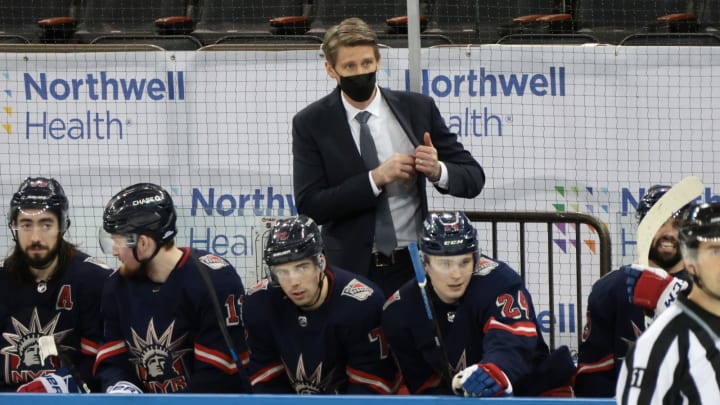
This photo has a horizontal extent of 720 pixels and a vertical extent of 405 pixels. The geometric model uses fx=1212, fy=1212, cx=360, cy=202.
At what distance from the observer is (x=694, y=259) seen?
295 centimetres

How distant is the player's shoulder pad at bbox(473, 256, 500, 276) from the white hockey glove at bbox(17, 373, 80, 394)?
1551 millimetres

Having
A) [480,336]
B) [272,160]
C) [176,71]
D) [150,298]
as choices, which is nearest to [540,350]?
[480,336]

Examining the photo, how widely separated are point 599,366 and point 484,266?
1.80 ft

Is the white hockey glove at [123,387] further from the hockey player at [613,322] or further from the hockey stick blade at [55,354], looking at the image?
the hockey player at [613,322]

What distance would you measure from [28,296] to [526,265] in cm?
269

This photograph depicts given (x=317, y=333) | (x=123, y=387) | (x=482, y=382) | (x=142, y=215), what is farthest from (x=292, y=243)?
(x=482, y=382)

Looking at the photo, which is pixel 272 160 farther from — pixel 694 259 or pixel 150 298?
pixel 694 259

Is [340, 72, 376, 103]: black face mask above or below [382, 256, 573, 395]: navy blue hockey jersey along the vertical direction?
above

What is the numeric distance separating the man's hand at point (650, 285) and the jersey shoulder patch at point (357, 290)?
42.2 inches

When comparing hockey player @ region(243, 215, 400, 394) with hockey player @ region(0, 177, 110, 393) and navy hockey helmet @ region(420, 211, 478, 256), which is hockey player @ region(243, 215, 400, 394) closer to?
navy hockey helmet @ region(420, 211, 478, 256)

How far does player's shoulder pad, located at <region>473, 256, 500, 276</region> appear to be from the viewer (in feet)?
14.5

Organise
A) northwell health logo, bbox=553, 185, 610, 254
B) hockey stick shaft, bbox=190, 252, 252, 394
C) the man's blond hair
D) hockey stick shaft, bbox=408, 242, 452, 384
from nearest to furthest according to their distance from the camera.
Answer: hockey stick shaft, bbox=408, 242, 452, 384 < hockey stick shaft, bbox=190, 252, 252, 394 < the man's blond hair < northwell health logo, bbox=553, 185, 610, 254

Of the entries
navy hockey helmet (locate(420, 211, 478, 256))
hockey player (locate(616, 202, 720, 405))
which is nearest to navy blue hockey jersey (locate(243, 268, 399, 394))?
navy hockey helmet (locate(420, 211, 478, 256))

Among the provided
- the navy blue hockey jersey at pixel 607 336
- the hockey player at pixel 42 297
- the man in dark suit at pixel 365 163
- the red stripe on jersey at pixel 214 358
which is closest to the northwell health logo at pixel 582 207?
the man in dark suit at pixel 365 163
